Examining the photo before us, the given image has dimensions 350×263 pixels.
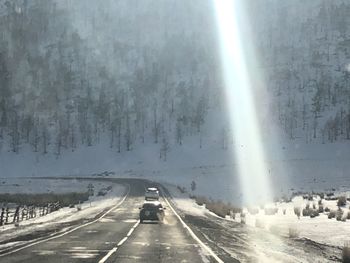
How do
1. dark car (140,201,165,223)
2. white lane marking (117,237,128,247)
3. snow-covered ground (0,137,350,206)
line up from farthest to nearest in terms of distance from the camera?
snow-covered ground (0,137,350,206)
dark car (140,201,165,223)
white lane marking (117,237,128,247)

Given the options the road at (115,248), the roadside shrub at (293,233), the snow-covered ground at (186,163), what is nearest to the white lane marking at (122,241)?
the road at (115,248)

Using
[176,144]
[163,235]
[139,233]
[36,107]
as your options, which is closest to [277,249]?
[163,235]

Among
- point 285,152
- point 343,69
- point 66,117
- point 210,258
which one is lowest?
point 210,258

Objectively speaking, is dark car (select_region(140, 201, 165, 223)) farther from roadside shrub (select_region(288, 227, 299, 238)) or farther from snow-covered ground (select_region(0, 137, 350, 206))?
snow-covered ground (select_region(0, 137, 350, 206))

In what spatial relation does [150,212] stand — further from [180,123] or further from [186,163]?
[180,123]

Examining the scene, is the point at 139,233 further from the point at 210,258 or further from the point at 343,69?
the point at 343,69

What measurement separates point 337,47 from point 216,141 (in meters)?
66.4

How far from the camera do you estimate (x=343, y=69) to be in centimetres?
18538

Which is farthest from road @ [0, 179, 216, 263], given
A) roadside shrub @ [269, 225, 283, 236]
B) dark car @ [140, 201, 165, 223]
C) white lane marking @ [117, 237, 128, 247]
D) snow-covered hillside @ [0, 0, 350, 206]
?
snow-covered hillside @ [0, 0, 350, 206]

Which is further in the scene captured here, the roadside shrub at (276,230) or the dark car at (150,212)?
the dark car at (150,212)

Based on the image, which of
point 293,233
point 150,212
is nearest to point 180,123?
point 150,212

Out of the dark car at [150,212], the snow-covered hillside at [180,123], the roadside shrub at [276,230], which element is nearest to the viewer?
the roadside shrub at [276,230]

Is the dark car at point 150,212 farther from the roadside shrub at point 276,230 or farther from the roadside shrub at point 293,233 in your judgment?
the roadside shrub at point 293,233

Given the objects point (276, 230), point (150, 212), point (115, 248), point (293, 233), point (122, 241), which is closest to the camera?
point (115, 248)
